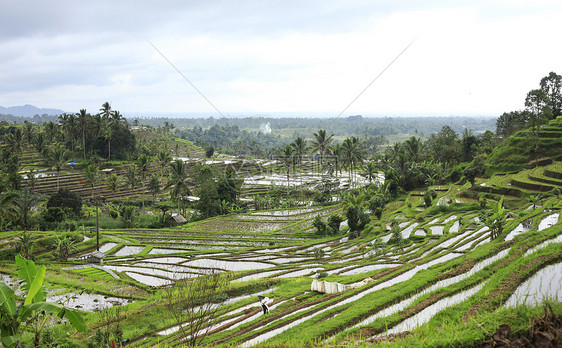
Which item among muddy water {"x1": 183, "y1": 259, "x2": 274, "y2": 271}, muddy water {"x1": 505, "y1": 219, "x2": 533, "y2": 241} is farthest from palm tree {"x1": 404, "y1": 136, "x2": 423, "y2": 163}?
muddy water {"x1": 183, "y1": 259, "x2": 274, "y2": 271}

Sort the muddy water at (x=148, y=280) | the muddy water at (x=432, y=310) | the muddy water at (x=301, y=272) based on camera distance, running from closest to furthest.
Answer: the muddy water at (x=432, y=310) → the muddy water at (x=301, y=272) → the muddy water at (x=148, y=280)

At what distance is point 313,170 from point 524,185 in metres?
62.8

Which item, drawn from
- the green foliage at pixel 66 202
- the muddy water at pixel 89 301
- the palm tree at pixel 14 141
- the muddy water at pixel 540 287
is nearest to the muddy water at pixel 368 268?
the muddy water at pixel 540 287

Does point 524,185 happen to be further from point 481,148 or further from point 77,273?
point 77,273

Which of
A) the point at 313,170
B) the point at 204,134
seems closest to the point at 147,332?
the point at 313,170

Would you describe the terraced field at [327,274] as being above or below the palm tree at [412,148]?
below

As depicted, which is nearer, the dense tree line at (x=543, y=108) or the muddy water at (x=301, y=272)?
the muddy water at (x=301, y=272)

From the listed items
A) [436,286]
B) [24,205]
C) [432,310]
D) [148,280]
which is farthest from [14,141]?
[432,310]

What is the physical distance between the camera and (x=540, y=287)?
28.2 ft

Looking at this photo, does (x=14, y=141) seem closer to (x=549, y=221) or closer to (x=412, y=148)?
(x=412, y=148)

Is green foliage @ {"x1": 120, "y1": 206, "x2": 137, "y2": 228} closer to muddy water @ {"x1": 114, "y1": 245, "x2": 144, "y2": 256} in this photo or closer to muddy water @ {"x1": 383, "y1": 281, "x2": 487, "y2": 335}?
muddy water @ {"x1": 114, "y1": 245, "x2": 144, "y2": 256}

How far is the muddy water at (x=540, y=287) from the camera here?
8.23 m

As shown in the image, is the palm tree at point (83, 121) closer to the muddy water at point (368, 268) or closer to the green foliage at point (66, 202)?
the green foliage at point (66, 202)

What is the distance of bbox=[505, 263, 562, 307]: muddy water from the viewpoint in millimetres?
8227
